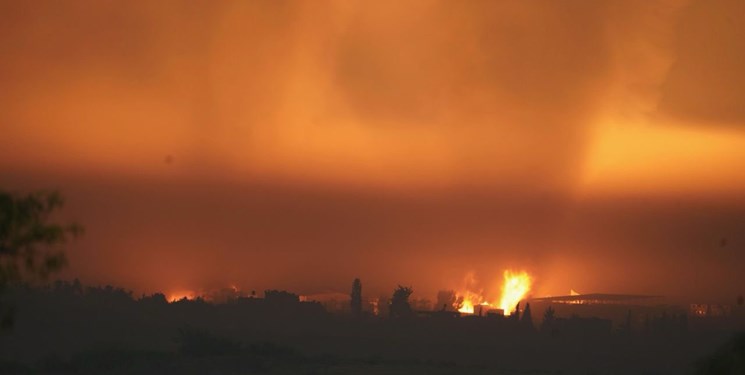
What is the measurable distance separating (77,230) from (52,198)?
2.10 metres

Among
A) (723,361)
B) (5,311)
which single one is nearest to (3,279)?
(5,311)

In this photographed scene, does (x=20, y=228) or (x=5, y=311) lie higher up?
(x=20, y=228)

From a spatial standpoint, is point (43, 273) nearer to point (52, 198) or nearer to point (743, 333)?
point (52, 198)

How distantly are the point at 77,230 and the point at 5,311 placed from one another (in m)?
5.02

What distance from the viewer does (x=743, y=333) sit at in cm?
7081

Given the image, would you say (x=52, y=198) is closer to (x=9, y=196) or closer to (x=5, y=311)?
(x=9, y=196)

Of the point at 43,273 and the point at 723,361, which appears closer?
the point at 43,273

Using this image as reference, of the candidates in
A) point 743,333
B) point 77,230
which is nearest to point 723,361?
point 743,333

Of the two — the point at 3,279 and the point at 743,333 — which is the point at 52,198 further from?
the point at 743,333

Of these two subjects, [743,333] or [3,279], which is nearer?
Answer: [3,279]

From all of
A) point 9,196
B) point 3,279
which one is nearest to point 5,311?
point 3,279

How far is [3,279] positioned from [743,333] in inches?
1675

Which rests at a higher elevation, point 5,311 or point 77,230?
point 77,230

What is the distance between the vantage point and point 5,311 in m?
55.9
